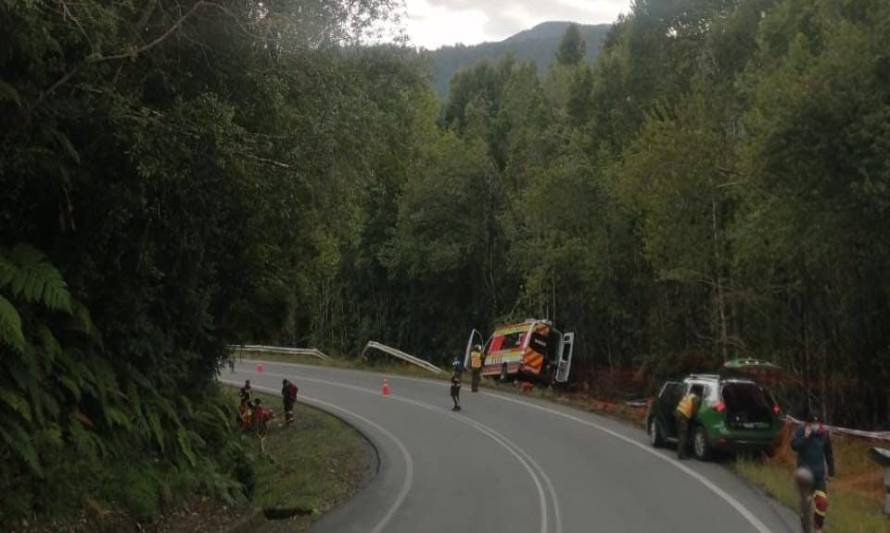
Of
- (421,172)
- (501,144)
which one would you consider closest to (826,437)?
(421,172)

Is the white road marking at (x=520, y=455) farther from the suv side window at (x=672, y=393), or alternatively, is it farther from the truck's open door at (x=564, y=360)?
the truck's open door at (x=564, y=360)

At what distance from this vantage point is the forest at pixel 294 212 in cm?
1007

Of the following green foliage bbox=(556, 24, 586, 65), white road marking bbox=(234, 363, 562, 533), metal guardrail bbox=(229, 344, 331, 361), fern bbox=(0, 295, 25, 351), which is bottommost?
metal guardrail bbox=(229, 344, 331, 361)

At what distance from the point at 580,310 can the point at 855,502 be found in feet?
99.6

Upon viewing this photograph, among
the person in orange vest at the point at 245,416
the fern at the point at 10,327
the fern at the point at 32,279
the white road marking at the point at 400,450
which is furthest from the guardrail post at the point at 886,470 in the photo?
the person in orange vest at the point at 245,416

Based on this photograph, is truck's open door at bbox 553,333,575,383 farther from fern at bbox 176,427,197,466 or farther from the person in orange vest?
fern at bbox 176,427,197,466

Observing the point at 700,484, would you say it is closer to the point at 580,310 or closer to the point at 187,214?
the point at 187,214

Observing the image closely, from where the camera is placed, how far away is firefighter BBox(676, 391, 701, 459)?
1790 centimetres

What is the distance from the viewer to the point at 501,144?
64.6m

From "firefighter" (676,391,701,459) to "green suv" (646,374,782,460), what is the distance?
4.7 inches

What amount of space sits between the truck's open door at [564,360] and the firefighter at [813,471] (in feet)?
83.2

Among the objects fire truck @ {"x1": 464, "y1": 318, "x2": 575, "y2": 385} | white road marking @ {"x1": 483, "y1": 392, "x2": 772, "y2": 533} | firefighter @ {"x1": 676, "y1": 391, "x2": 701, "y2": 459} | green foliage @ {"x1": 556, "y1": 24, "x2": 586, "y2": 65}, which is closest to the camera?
white road marking @ {"x1": 483, "y1": 392, "x2": 772, "y2": 533}

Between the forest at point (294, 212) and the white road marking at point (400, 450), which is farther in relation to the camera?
the white road marking at point (400, 450)

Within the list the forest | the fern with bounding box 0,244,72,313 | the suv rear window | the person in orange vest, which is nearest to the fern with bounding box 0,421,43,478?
the forest
